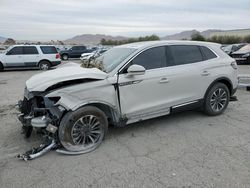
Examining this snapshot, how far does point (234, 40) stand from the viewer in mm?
52344

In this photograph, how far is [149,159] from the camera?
3652 mm

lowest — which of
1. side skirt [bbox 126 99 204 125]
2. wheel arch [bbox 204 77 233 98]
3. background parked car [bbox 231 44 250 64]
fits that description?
background parked car [bbox 231 44 250 64]

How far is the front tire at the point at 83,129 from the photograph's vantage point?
12.2 feet

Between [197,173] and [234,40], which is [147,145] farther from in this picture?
[234,40]

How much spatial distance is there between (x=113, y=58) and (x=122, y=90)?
899 mm

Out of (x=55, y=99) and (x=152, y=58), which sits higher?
(x=152, y=58)

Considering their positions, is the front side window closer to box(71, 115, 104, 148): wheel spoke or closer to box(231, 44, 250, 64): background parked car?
box(71, 115, 104, 148): wheel spoke

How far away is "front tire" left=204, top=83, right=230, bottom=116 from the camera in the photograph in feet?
17.4

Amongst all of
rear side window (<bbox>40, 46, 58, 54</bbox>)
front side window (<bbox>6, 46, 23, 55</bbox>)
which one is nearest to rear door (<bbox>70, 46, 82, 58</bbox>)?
rear side window (<bbox>40, 46, 58, 54</bbox>)

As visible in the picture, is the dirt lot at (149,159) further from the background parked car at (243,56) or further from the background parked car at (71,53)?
the background parked car at (71,53)

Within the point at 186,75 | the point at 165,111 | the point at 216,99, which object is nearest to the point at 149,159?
the point at 165,111

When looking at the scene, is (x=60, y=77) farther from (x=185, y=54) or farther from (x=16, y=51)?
(x=16, y=51)

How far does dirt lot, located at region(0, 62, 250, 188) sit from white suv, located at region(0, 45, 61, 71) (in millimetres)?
11334

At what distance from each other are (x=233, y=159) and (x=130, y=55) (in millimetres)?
2347
